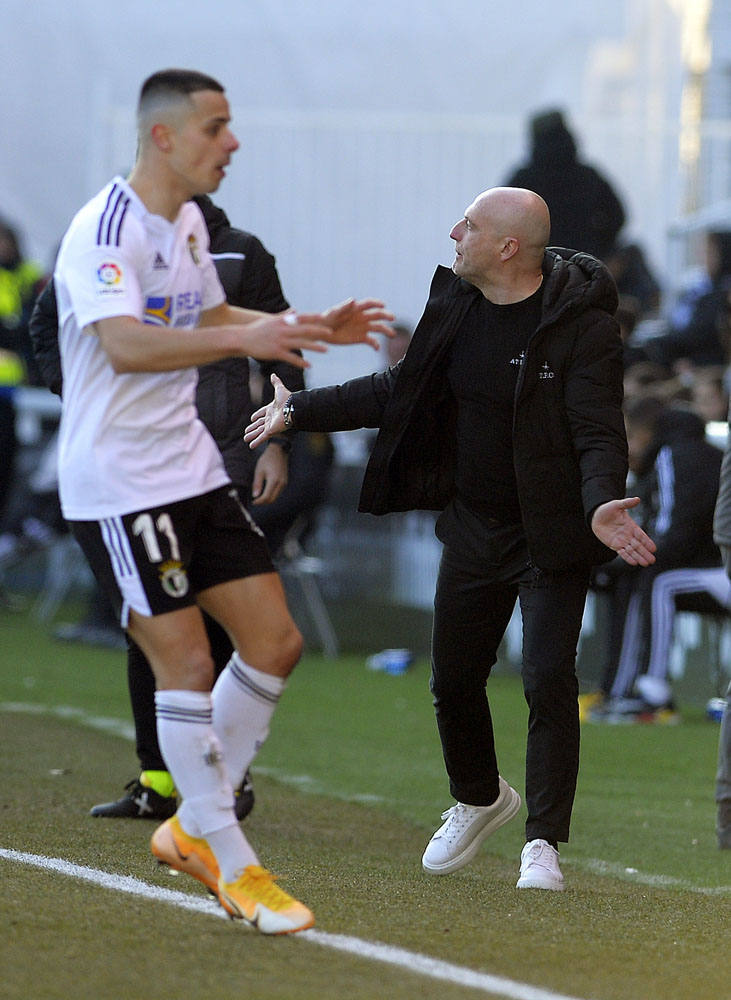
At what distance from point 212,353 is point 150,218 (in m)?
Answer: 0.39

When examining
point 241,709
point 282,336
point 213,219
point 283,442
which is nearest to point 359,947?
point 241,709

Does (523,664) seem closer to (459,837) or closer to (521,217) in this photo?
(459,837)

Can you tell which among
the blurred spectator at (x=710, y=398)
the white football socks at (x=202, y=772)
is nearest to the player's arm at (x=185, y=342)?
the white football socks at (x=202, y=772)

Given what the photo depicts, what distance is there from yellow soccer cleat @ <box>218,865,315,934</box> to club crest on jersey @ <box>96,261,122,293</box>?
4.42 ft

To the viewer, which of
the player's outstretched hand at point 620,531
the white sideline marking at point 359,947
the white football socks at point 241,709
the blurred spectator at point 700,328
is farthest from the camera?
the blurred spectator at point 700,328

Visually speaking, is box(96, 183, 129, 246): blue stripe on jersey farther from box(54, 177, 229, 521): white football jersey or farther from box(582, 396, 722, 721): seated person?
box(582, 396, 722, 721): seated person

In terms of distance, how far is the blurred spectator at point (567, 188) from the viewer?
12.8 m

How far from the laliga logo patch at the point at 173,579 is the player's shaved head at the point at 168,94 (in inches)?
39.5

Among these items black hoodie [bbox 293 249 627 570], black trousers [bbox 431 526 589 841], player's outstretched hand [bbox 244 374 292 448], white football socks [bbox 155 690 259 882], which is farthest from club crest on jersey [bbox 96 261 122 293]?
black trousers [bbox 431 526 589 841]

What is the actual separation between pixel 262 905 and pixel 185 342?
1.27 m

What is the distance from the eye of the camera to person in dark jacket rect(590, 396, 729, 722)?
31.8 feet

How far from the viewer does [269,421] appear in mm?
5223

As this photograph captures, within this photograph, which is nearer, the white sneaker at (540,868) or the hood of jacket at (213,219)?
the white sneaker at (540,868)

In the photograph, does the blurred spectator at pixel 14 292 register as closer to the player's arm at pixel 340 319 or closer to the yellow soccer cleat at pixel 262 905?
the player's arm at pixel 340 319
